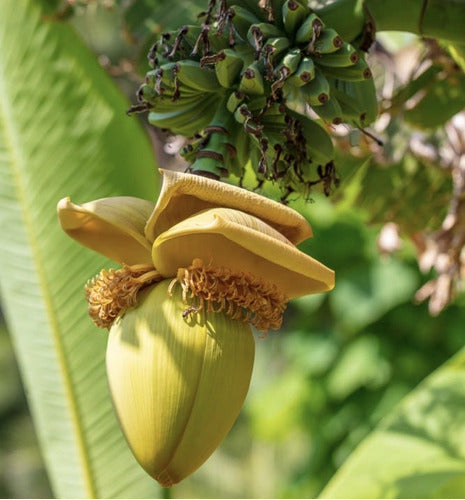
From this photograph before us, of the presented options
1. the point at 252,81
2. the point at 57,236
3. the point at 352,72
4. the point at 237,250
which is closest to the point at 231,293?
the point at 237,250

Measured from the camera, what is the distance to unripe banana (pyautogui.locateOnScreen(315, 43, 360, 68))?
3.84 feet

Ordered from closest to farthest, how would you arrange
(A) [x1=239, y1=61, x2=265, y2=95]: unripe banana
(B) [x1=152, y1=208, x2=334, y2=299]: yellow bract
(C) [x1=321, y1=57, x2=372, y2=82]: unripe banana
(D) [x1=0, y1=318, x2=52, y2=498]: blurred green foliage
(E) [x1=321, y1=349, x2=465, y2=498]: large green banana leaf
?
(B) [x1=152, y1=208, x2=334, y2=299]: yellow bract, (A) [x1=239, y1=61, x2=265, y2=95]: unripe banana, (C) [x1=321, y1=57, x2=372, y2=82]: unripe banana, (E) [x1=321, y1=349, x2=465, y2=498]: large green banana leaf, (D) [x1=0, y1=318, x2=52, y2=498]: blurred green foliage

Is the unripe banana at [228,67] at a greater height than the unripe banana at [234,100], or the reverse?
the unripe banana at [228,67]

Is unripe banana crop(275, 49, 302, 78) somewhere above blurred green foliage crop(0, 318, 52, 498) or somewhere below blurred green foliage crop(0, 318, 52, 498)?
above

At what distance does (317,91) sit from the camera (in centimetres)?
116

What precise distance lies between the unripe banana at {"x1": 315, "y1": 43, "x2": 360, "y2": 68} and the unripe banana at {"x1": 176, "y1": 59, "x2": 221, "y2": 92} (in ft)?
0.47

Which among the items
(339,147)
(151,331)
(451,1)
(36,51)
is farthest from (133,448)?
(339,147)

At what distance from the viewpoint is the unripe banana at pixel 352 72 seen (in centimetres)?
121

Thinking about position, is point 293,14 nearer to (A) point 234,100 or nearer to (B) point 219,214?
(A) point 234,100

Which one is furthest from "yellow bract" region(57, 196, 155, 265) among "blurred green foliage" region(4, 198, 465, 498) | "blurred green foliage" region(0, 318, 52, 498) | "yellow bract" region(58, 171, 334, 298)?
"blurred green foliage" region(0, 318, 52, 498)

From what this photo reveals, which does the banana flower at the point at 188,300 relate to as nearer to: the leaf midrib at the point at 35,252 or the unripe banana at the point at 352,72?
the unripe banana at the point at 352,72

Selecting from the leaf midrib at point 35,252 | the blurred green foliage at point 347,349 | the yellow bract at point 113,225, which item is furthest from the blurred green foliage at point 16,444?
the yellow bract at point 113,225

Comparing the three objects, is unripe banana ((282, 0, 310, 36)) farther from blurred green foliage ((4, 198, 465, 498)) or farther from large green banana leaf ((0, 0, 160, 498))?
blurred green foliage ((4, 198, 465, 498))

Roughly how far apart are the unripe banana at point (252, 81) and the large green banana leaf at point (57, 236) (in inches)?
29.4
